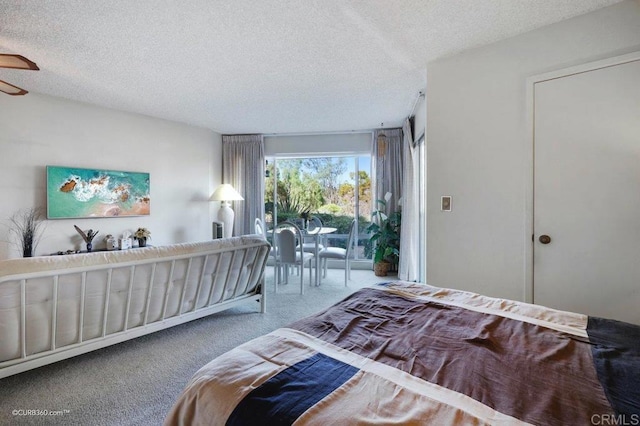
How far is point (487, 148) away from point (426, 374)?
2.10m

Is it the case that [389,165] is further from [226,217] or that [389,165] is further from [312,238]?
[226,217]

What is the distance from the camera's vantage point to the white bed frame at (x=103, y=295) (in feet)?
5.88

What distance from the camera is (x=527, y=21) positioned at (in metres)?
2.09

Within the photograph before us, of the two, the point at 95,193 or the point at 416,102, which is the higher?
the point at 416,102

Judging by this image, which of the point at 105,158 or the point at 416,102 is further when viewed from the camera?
the point at 105,158

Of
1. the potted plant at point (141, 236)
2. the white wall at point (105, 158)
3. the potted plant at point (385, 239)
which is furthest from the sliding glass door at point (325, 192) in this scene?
the potted plant at point (141, 236)

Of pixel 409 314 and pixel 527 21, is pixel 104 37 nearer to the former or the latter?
pixel 409 314

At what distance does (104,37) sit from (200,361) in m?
2.61

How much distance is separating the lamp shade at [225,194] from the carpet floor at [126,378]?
258cm

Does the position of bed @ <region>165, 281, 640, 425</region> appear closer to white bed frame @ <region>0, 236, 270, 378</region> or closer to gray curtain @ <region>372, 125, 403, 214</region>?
white bed frame @ <region>0, 236, 270, 378</region>

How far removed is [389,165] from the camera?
206 inches

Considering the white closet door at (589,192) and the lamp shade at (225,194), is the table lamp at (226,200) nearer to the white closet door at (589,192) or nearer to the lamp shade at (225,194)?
the lamp shade at (225,194)

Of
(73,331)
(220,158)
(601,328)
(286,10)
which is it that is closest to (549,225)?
(601,328)

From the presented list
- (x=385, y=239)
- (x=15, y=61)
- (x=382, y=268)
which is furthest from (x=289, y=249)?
(x=15, y=61)
